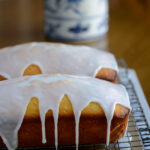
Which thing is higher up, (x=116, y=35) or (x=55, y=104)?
(x=116, y=35)

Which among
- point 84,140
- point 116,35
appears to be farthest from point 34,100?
point 116,35

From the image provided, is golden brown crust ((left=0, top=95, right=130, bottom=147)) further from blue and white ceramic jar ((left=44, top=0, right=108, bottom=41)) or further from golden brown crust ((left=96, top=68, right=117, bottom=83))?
blue and white ceramic jar ((left=44, top=0, right=108, bottom=41))

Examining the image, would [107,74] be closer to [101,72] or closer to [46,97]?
[101,72]

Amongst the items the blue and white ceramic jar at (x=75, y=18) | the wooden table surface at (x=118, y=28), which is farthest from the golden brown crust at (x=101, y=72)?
the blue and white ceramic jar at (x=75, y=18)

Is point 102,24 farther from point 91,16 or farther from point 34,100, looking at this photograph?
point 34,100

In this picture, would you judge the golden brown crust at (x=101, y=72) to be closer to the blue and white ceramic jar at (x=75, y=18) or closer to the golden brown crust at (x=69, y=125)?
the golden brown crust at (x=69, y=125)

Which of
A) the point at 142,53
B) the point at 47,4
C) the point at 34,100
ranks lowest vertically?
the point at 34,100

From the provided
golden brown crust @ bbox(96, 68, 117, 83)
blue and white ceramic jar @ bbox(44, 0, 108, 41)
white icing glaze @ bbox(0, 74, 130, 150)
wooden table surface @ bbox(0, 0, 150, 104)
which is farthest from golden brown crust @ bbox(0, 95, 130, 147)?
blue and white ceramic jar @ bbox(44, 0, 108, 41)
